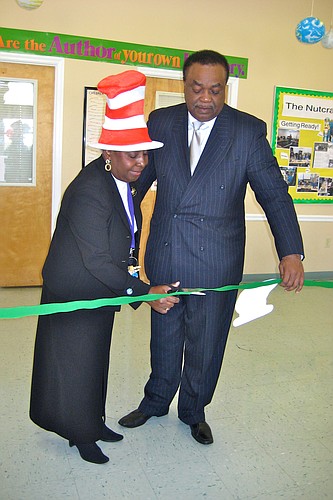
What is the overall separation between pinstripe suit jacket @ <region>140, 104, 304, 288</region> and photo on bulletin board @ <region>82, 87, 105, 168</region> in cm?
261

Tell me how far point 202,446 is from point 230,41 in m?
3.97

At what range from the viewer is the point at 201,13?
16.4ft

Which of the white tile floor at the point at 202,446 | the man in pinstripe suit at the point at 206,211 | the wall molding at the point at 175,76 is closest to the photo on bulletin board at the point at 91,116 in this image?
the wall molding at the point at 175,76

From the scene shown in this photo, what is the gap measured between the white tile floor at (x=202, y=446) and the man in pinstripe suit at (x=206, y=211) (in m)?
0.20

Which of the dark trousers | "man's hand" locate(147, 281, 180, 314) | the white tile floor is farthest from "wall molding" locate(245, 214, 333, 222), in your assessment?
"man's hand" locate(147, 281, 180, 314)

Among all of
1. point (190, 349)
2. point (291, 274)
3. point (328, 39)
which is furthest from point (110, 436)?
point (328, 39)

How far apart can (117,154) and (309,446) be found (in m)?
1.53

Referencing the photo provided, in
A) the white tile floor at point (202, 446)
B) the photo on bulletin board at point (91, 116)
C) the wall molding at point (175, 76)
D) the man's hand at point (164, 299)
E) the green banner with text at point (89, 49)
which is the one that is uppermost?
the green banner with text at point (89, 49)

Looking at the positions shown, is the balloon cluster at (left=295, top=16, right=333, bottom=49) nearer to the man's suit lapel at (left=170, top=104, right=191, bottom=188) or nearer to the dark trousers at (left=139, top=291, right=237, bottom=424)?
the man's suit lapel at (left=170, top=104, right=191, bottom=188)

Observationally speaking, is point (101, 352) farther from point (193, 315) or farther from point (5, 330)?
point (5, 330)

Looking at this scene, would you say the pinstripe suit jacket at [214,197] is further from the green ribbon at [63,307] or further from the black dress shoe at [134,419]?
the black dress shoe at [134,419]

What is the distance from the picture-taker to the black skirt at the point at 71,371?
2082 millimetres


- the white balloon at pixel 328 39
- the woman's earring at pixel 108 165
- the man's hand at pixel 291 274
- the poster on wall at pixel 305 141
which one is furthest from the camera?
the poster on wall at pixel 305 141

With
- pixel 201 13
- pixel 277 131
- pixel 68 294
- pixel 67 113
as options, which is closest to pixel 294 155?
pixel 277 131
